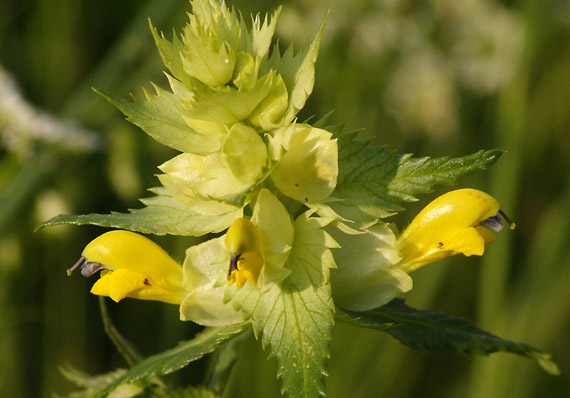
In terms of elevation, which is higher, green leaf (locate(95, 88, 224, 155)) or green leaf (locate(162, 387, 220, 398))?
green leaf (locate(95, 88, 224, 155))

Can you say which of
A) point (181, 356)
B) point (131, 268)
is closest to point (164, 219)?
point (131, 268)

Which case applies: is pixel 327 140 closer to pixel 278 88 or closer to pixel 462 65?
pixel 278 88

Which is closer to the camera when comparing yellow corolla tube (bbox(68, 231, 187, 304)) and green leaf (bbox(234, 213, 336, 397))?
green leaf (bbox(234, 213, 336, 397))

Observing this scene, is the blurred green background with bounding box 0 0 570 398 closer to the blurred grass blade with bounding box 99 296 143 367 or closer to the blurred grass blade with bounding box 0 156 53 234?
the blurred grass blade with bounding box 0 156 53 234

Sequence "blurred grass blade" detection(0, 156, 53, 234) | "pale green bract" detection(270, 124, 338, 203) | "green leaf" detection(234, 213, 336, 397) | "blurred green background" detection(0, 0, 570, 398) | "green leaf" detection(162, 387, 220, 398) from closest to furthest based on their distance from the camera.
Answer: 1. "green leaf" detection(234, 213, 336, 397)
2. "pale green bract" detection(270, 124, 338, 203)
3. "green leaf" detection(162, 387, 220, 398)
4. "blurred grass blade" detection(0, 156, 53, 234)
5. "blurred green background" detection(0, 0, 570, 398)

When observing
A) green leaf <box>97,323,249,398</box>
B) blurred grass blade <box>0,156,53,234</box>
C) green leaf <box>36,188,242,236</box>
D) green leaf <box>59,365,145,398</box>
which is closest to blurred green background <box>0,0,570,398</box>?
blurred grass blade <box>0,156,53,234</box>

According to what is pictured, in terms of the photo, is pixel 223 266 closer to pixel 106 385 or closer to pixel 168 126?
pixel 168 126

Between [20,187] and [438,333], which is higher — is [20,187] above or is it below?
below
